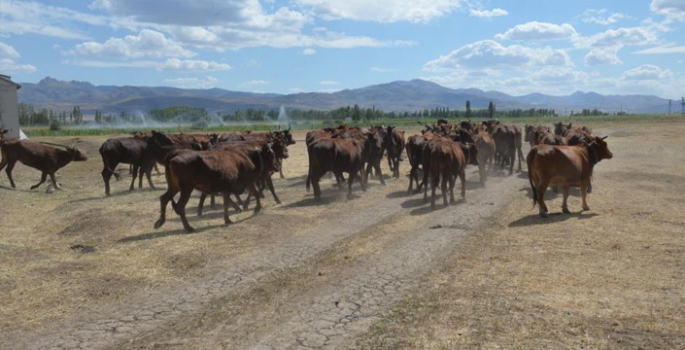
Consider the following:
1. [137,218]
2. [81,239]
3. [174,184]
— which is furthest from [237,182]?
[81,239]

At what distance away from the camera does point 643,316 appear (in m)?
7.08

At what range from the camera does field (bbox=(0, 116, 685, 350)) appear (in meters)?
6.80

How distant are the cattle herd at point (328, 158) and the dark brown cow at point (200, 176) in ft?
0.07

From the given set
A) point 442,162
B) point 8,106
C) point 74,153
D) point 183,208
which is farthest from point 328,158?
point 8,106

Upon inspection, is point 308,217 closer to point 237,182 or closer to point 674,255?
point 237,182

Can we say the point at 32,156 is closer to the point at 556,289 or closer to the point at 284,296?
the point at 284,296

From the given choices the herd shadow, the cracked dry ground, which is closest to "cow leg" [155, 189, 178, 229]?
the cracked dry ground

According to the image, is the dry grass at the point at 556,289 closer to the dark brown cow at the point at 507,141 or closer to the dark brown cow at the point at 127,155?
the dark brown cow at the point at 507,141

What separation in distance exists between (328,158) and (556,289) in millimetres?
9782

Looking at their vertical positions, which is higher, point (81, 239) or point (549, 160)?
point (549, 160)

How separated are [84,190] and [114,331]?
48.3ft

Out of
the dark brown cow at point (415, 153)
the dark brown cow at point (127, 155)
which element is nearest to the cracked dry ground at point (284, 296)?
the dark brown cow at point (415, 153)

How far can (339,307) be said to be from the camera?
7785 millimetres

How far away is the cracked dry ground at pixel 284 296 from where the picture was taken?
6.80 m
